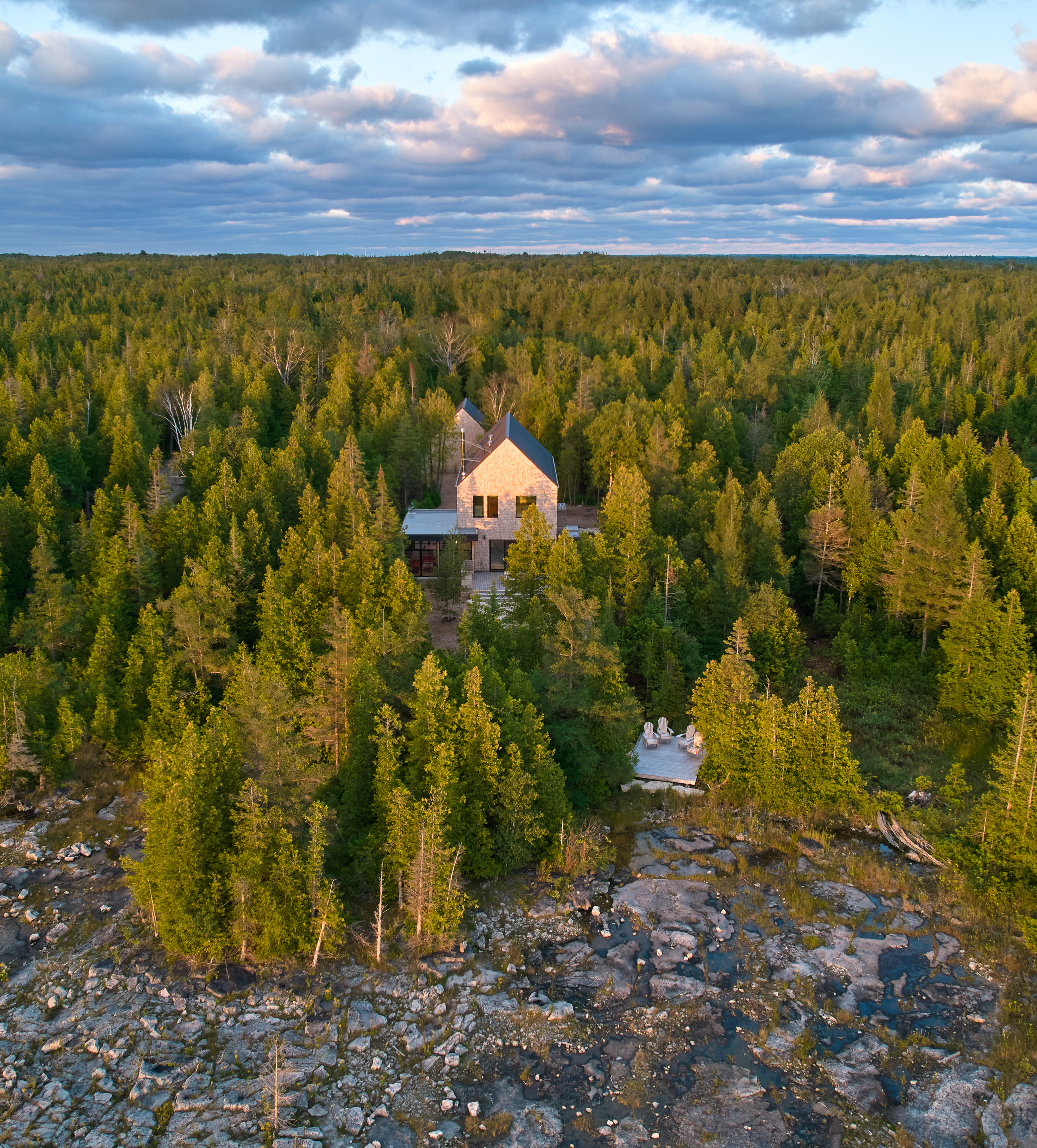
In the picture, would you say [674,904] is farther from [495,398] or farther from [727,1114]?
[495,398]

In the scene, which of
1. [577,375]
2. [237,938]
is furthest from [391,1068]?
[577,375]

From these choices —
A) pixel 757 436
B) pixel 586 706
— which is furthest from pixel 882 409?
pixel 586 706

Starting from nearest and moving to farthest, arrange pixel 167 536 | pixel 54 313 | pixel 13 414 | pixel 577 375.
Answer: pixel 167 536
pixel 13 414
pixel 577 375
pixel 54 313

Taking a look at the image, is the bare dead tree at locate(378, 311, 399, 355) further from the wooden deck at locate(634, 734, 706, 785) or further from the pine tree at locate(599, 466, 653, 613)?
the wooden deck at locate(634, 734, 706, 785)

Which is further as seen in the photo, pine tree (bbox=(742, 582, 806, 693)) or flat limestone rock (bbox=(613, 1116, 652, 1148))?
pine tree (bbox=(742, 582, 806, 693))

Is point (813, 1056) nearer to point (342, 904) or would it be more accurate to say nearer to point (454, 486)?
point (342, 904)

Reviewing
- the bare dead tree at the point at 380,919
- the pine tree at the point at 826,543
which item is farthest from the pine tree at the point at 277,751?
the pine tree at the point at 826,543

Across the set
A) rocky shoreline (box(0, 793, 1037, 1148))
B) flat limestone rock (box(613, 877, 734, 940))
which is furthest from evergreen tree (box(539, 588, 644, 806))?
rocky shoreline (box(0, 793, 1037, 1148))
